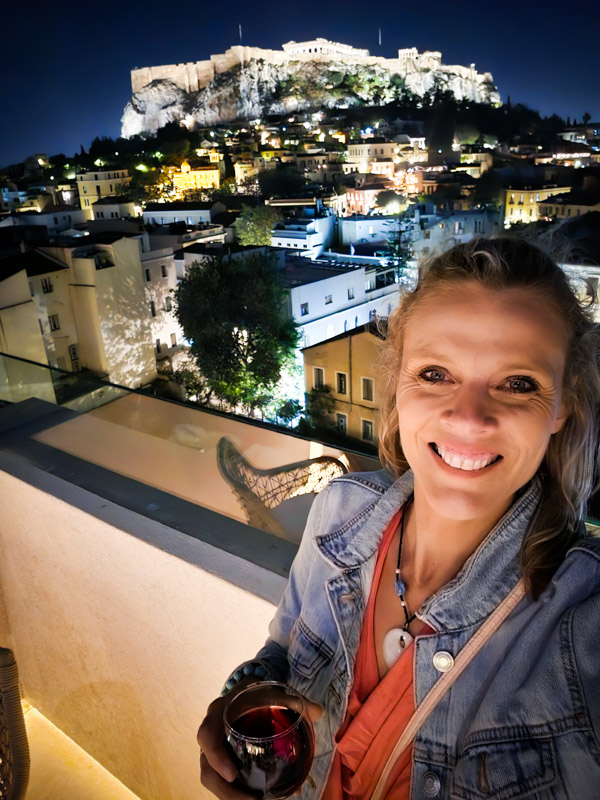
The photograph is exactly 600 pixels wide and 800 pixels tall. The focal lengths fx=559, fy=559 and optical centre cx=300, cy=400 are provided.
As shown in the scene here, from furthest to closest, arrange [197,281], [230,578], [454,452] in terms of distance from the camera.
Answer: [197,281], [230,578], [454,452]

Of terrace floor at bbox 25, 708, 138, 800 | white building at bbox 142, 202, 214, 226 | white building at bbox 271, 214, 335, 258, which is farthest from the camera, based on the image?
white building at bbox 142, 202, 214, 226

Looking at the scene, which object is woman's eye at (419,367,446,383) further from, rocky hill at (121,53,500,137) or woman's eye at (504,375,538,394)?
rocky hill at (121,53,500,137)

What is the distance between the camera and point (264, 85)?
2104 inches

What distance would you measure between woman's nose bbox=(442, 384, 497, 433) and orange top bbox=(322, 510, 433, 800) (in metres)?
0.27

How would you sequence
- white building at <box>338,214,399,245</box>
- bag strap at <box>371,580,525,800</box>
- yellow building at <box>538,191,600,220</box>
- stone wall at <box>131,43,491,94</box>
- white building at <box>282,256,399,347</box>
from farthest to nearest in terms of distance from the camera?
stone wall at <box>131,43,491,94</box> → white building at <box>338,214,399,245</box> → yellow building at <box>538,191,600,220</box> → white building at <box>282,256,399,347</box> → bag strap at <box>371,580,525,800</box>

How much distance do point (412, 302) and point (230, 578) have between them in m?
0.66

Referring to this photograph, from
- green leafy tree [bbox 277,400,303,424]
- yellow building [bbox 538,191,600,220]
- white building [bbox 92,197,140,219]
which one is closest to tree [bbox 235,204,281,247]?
green leafy tree [bbox 277,400,303,424]

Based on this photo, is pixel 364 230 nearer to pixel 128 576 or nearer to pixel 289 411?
pixel 289 411

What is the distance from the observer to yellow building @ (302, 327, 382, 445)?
612 centimetres

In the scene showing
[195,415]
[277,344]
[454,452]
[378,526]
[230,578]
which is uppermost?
[454,452]

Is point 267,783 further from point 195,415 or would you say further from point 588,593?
point 195,415

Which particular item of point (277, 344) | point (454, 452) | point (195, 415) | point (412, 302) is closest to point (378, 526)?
point (454, 452)

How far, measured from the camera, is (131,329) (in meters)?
13.7

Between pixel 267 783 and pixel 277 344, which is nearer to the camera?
pixel 267 783
